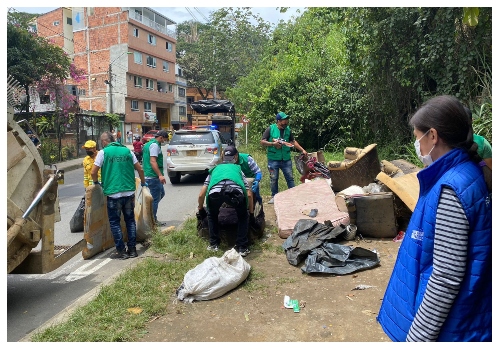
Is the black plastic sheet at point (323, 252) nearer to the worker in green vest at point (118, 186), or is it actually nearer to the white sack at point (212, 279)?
the white sack at point (212, 279)

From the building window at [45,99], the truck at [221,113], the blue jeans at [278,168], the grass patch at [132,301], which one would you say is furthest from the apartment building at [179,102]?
the grass patch at [132,301]

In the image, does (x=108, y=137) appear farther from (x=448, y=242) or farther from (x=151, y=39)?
(x=151, y=39)

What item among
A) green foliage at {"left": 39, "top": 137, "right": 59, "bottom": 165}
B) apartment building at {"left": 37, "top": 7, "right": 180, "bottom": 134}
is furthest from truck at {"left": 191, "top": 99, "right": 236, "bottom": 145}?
apartment building at {"left": 37, "top": 7, "right": 180, "bottom": 134}

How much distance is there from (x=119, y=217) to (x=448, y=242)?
194 inches

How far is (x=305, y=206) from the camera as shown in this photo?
23.5ft

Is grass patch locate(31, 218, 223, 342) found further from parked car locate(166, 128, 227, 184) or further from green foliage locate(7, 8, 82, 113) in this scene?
green foliage locate(7, 8, 82, 113)

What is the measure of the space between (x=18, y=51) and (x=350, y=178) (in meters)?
15.8

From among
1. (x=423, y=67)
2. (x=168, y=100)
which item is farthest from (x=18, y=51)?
(x=168, y=100)

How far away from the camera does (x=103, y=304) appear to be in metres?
4.16

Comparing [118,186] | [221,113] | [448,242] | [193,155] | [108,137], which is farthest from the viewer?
[221,113]

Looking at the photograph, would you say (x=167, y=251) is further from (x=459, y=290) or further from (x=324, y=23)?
(x=324, y=23)

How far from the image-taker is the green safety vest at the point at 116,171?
5711 millimetres

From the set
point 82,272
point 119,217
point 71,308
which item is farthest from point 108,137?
point 71,308

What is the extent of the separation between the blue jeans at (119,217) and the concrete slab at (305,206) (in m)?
2.17
